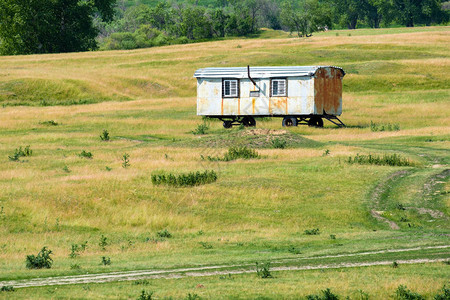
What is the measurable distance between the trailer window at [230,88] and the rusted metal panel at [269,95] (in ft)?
0.83

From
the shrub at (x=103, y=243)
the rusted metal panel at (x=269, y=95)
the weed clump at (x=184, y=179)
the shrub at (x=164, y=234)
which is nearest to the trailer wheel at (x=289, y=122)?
the rusted metal panel at (x=269, y=95)

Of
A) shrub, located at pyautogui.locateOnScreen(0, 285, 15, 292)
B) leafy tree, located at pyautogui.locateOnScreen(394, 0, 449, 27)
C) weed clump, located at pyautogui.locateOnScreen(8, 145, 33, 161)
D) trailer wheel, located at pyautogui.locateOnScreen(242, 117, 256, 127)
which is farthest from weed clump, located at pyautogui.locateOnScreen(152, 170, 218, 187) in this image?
leafy tree, located at pyautogui.locateOnScreen(394, 0, 449, 27)

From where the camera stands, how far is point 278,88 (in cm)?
4788

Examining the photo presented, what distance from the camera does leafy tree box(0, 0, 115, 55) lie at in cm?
10025

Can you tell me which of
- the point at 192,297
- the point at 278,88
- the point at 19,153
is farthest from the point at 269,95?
the point at 192,297

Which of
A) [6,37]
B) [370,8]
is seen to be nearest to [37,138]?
[6,37]

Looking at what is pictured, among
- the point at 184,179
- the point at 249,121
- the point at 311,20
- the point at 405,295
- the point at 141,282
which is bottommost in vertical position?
the point at 249,121

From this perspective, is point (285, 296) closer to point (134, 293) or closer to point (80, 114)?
point (134, 293)

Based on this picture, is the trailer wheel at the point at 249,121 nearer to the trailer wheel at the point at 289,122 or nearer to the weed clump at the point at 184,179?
the trailer wheel at the point at 289,122

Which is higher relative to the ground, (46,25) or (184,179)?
(46,25)

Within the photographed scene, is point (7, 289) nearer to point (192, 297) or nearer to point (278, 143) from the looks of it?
point (192, 297)

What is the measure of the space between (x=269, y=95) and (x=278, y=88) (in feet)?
2.62

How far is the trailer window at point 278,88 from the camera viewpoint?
47.7 m

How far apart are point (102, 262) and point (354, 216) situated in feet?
31.0
